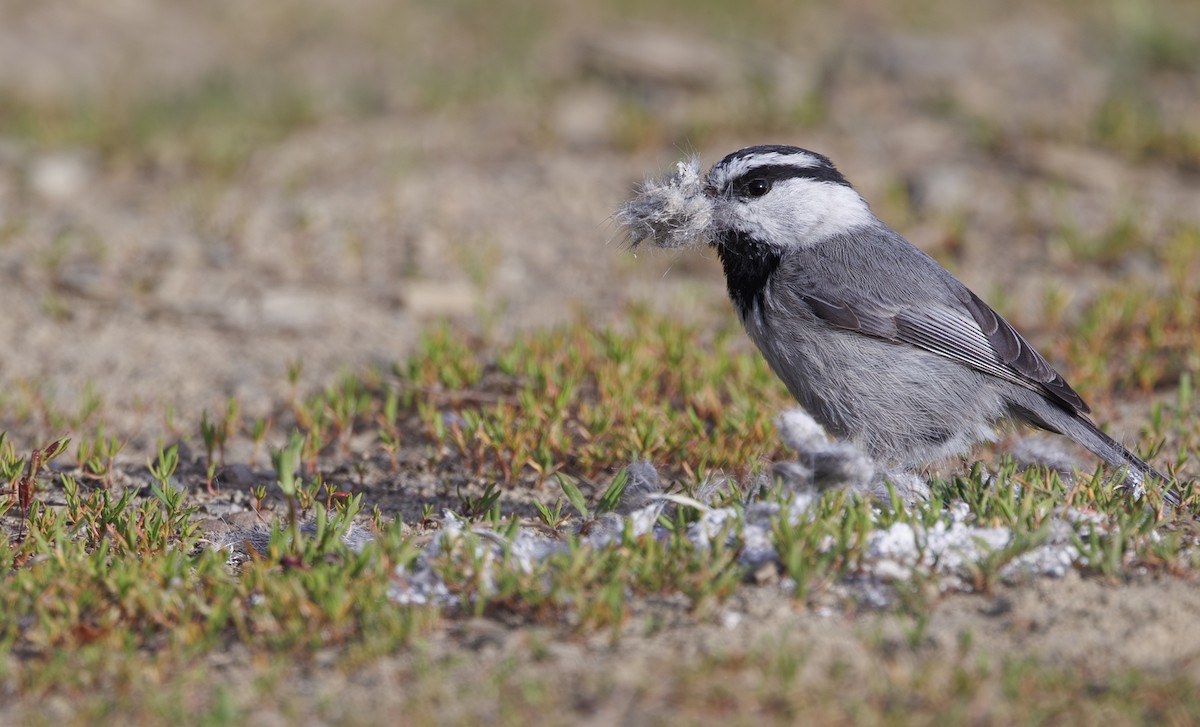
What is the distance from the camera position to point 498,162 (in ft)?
30.6

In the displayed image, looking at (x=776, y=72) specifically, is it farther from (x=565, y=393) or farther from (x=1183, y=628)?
(x=1183, y=628)

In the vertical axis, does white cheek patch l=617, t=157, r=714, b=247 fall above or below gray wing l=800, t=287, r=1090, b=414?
above

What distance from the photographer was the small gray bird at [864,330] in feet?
16.3

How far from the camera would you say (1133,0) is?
1077 cm

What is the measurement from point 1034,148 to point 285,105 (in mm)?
5351

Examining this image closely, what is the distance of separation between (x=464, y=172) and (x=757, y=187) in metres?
4.21

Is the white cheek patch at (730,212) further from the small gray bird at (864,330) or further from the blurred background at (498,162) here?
the blurred background at (498,162)

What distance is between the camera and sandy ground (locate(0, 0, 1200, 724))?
726 centimetres

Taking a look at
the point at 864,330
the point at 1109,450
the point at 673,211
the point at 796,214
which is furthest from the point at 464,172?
the point at 1109,450

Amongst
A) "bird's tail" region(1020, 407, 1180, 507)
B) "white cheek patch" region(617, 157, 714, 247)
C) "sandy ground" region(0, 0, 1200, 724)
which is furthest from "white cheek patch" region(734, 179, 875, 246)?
"bird's tail" region(1020, 407, 1180, 507)

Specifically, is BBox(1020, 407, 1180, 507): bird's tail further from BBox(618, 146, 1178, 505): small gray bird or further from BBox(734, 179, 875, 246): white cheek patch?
BBox(734, 179, 875, 246): white cheek patch

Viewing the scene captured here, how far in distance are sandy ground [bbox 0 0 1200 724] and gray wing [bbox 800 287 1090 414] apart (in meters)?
1.14

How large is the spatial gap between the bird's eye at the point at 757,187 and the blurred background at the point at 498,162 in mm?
677

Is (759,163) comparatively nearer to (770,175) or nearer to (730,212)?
(770,175)
